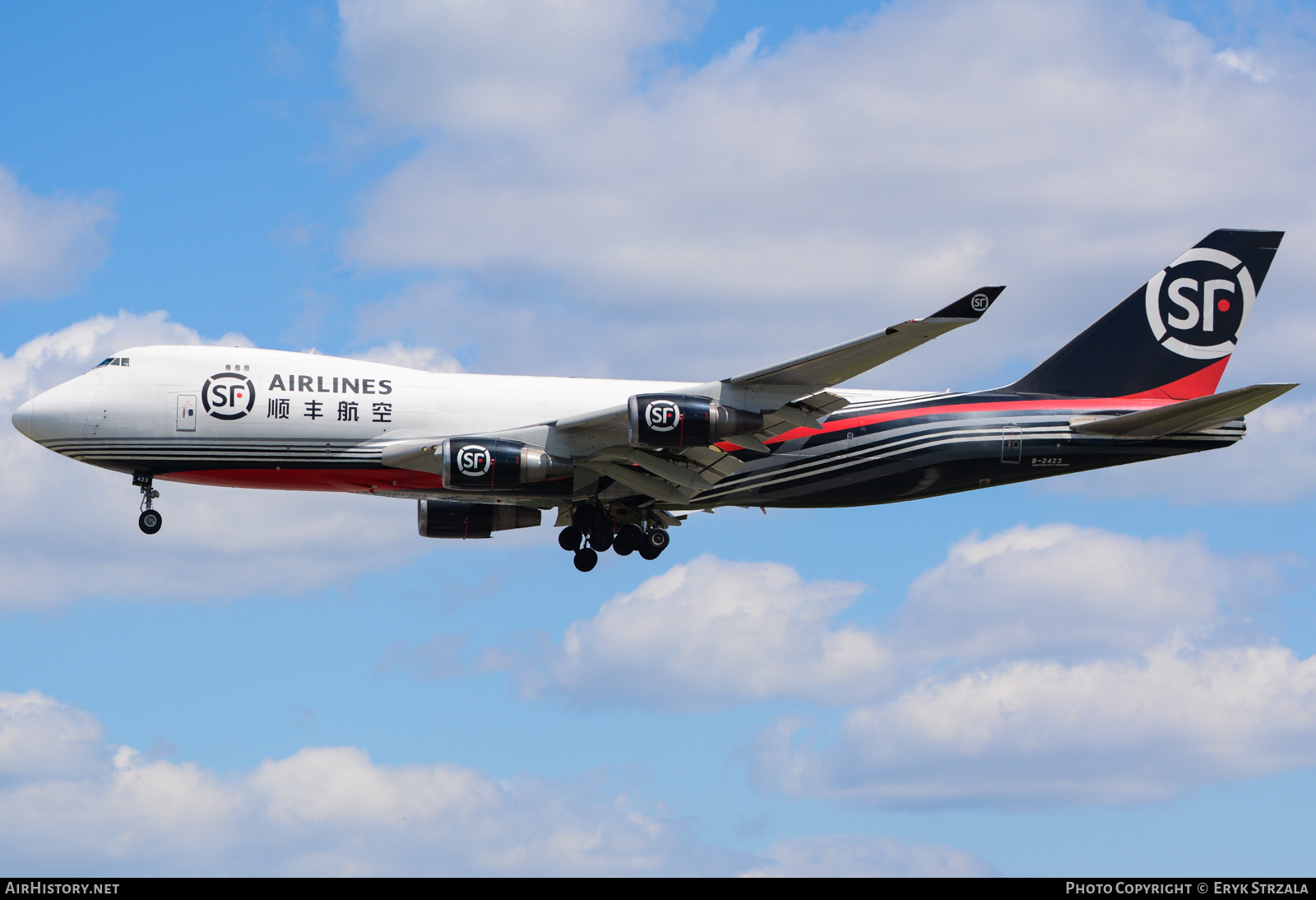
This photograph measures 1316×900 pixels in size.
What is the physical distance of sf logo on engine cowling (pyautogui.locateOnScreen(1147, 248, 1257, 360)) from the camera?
43.8m

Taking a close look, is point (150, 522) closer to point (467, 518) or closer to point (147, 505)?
point (147, 505)

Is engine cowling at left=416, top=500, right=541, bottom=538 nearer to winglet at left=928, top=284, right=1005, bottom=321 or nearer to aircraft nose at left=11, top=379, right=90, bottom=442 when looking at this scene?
aircraft nose at left=11, top=379, right=90, bottom=442

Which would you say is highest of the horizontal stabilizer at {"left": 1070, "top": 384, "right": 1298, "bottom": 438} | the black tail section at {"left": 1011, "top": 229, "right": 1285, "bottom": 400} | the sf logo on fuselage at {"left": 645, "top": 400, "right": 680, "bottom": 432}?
the black tail section at {"left": 1011, "top": 229, "right": 1285, "bottom": 400}

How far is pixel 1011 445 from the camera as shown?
4081 cm

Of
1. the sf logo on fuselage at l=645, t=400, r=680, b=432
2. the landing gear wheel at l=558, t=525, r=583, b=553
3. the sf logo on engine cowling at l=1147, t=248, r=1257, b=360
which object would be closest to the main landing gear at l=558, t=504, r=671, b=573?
the landing gear wheel at l=558, t=525, r=583, b=553

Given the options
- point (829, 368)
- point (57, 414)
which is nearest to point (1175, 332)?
point (829, 368)

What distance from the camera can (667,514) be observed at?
41.8 metres

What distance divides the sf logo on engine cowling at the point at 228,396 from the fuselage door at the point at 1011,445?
66.5 feet

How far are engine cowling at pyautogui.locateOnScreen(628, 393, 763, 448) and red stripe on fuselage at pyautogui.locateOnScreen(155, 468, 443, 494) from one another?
19.0 feet

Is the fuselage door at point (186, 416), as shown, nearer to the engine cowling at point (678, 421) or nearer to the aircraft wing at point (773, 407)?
the aircraft wing at point (773, 407)

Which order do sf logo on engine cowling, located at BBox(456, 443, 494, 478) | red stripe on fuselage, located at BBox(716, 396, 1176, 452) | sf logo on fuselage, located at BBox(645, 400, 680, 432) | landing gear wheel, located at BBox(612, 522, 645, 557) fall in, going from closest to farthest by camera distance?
sf logo on fuselage, located at BBox(645, 400, 680, 432) < sf logo on engine cowling, located at BBox(456, 443, 494, 478) < red stripe on fuselage, located at BBox(716, 396, 1176, 452) < landing gear wheel, located at BBox(612, 522, 645, 557)

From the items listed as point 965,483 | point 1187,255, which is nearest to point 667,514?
point 965,483

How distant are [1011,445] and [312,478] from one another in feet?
62.5
